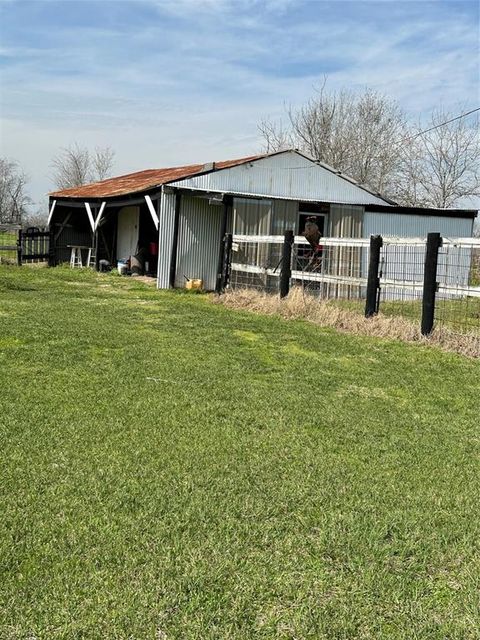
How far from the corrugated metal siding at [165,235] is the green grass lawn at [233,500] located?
29.0 feet

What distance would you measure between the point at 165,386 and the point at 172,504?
2.25 metres

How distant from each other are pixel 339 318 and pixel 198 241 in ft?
22.9

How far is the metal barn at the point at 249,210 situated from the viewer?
15.2 m

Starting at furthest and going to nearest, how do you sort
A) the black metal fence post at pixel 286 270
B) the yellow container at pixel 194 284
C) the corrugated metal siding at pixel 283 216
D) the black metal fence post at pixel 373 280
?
the corrugated metal siding at pixel 283 216, the yellow container at pixel 194 284, the black metal fence post at pixel 286 270, the black metal fence post at pixel 373 280

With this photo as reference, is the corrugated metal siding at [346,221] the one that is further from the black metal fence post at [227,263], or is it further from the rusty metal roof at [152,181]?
the black metal fence post at [227,263]

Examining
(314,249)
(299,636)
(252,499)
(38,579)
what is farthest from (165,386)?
(314,249)

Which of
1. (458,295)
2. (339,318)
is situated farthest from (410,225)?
(458,295)

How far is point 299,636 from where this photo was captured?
2109 mm

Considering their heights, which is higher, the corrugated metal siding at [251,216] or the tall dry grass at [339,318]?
the corrugated metal siding at [251,216]

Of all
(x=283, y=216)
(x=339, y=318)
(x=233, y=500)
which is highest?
(x=283, y=216)

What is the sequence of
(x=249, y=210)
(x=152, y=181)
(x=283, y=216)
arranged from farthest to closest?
(x=152, y=181), (x=283, y=216), (x=249, y=210)

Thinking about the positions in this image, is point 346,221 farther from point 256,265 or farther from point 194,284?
point 194,284

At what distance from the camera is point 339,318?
30.9 ft

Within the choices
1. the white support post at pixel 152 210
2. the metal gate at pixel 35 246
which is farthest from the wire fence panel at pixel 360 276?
the metal gate at pixel 35 246
